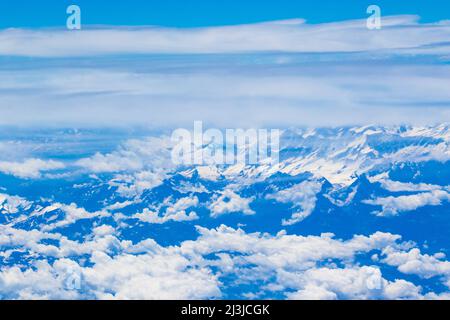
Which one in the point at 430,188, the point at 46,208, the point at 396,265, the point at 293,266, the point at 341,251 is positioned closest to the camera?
the point at 293,266

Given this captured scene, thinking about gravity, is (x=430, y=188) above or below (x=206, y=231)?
above

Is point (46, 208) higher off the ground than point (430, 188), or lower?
lower
